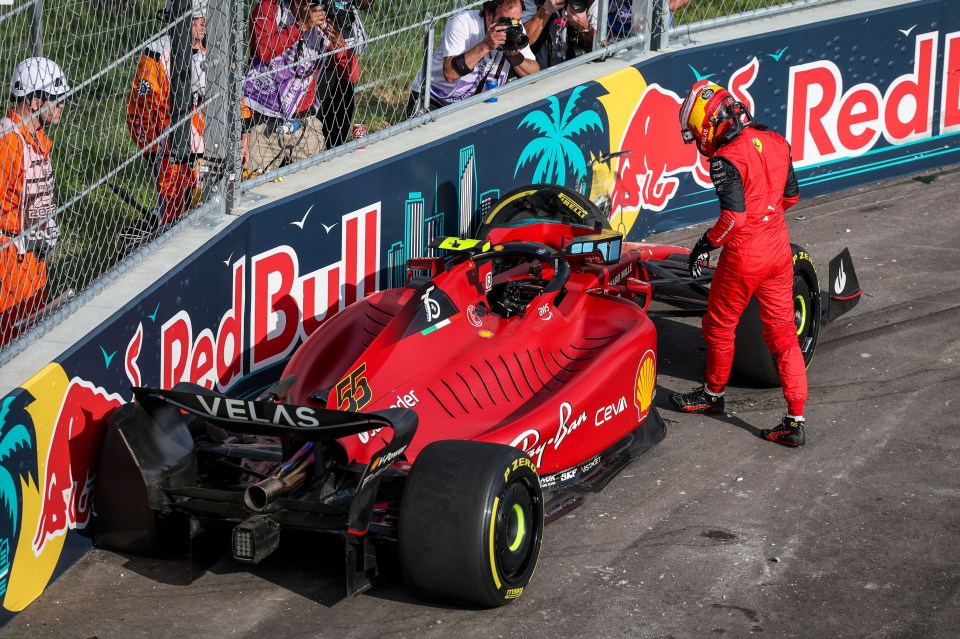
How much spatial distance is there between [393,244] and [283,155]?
94cm

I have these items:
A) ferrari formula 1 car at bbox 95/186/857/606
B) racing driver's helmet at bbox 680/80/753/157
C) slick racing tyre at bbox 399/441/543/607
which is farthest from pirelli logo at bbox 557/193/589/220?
slick racing tyre at bbox 399/441/543/607

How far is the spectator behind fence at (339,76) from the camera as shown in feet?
29.6

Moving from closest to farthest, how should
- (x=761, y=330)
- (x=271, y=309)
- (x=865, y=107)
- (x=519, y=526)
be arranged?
1. (x=519, y=526)
2. (x=271, y=309)
3. (x=761, y=330)
4. (x=865, y=107)

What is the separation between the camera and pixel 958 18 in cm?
1254

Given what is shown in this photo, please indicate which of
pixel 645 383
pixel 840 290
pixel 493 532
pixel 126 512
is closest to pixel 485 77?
pixel 840 290

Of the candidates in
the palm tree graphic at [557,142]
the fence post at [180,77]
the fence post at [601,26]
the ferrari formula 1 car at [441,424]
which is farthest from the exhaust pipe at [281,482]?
the fence post at [601,26]

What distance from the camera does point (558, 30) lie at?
436 inches

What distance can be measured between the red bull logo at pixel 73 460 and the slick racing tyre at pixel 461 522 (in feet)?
A: 5.47

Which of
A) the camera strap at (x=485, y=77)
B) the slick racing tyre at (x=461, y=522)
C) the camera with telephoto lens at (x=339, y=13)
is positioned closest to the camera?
the slick racing tyre at (x=461, y=522)

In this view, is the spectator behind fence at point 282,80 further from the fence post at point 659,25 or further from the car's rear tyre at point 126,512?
the fence post at point 659,25

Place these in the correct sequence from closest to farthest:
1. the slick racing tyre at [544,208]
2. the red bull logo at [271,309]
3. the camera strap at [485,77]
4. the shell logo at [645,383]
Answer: the red bull logo at [271,309], the shell logo at [645,383], the slick racing tyre at [544,208], the camera strap at [485,77]

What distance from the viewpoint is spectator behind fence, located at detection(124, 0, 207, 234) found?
757 cm

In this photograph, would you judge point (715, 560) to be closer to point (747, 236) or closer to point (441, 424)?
point (441, 424)

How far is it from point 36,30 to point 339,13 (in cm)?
273
